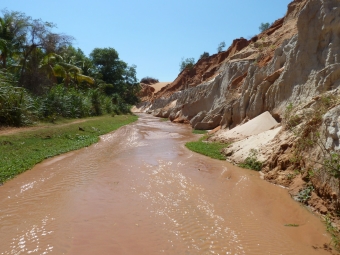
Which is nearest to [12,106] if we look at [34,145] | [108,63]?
[34,145]

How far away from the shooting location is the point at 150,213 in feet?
17.4

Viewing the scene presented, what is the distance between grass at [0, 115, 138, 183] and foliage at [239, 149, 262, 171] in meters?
6.20

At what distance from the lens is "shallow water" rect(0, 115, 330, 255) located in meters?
4.22

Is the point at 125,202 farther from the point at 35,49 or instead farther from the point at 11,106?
the point at 35,49

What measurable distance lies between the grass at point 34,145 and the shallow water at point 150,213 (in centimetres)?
40

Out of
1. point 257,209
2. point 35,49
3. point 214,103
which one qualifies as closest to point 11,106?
point 35,49

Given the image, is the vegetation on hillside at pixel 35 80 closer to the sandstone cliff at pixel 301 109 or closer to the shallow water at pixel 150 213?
the shallow water at pixel 150 213

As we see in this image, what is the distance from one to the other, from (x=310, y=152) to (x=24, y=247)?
566 centimetres

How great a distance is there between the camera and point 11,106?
45.0ft

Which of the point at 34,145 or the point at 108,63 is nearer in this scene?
the point at 34,145

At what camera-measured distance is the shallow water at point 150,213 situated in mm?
4219

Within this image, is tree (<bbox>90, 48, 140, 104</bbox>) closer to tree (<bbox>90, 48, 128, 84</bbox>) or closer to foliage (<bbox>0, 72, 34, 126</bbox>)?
tree (<bbox>90, 48, 128, 84</bbox>)

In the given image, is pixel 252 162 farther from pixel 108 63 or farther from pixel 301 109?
pixel 108 63

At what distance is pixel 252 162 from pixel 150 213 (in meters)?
4.23
